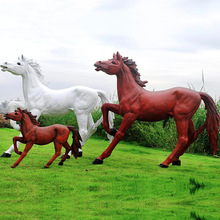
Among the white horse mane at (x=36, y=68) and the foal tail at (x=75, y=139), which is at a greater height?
the white horse mane at (x=36, y=68)

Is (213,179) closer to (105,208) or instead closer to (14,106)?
(105,208)

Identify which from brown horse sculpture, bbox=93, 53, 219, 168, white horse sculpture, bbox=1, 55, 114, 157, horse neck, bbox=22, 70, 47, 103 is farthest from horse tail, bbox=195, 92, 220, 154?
horse neck, bbox=22, 70, 47, 103

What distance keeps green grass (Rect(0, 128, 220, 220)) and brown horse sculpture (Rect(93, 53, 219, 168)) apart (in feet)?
1.68

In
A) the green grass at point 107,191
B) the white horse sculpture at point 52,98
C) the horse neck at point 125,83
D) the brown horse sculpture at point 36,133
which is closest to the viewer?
the green grass at point 107,191

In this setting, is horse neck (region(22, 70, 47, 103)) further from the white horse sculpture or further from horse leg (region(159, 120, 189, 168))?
horse leg (region(159, 120, 189, 168))

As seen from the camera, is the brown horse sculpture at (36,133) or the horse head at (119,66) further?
the horse head at (119,66)

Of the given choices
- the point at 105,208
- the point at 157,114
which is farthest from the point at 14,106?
the point at 105,208

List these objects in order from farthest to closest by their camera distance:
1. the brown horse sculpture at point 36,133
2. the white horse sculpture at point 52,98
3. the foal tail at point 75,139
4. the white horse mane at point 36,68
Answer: the white horse mane at point 36,68
the white horse sculpture at point 52,98
the foal tail at point 75,139
the brown horse sculpture at point 36,133

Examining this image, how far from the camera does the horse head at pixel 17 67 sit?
267 inches

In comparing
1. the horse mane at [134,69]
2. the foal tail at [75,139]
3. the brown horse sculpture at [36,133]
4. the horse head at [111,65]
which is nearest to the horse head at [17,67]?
the brown horse sculpture at [36,133]

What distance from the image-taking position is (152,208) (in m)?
3.55

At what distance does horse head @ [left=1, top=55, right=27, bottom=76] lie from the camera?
22.2ft

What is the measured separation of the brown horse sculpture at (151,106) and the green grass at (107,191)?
0.51 meters

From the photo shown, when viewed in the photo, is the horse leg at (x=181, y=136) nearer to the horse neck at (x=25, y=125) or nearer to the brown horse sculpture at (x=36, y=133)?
the brown horse sculpture at (x=36, y=133)
